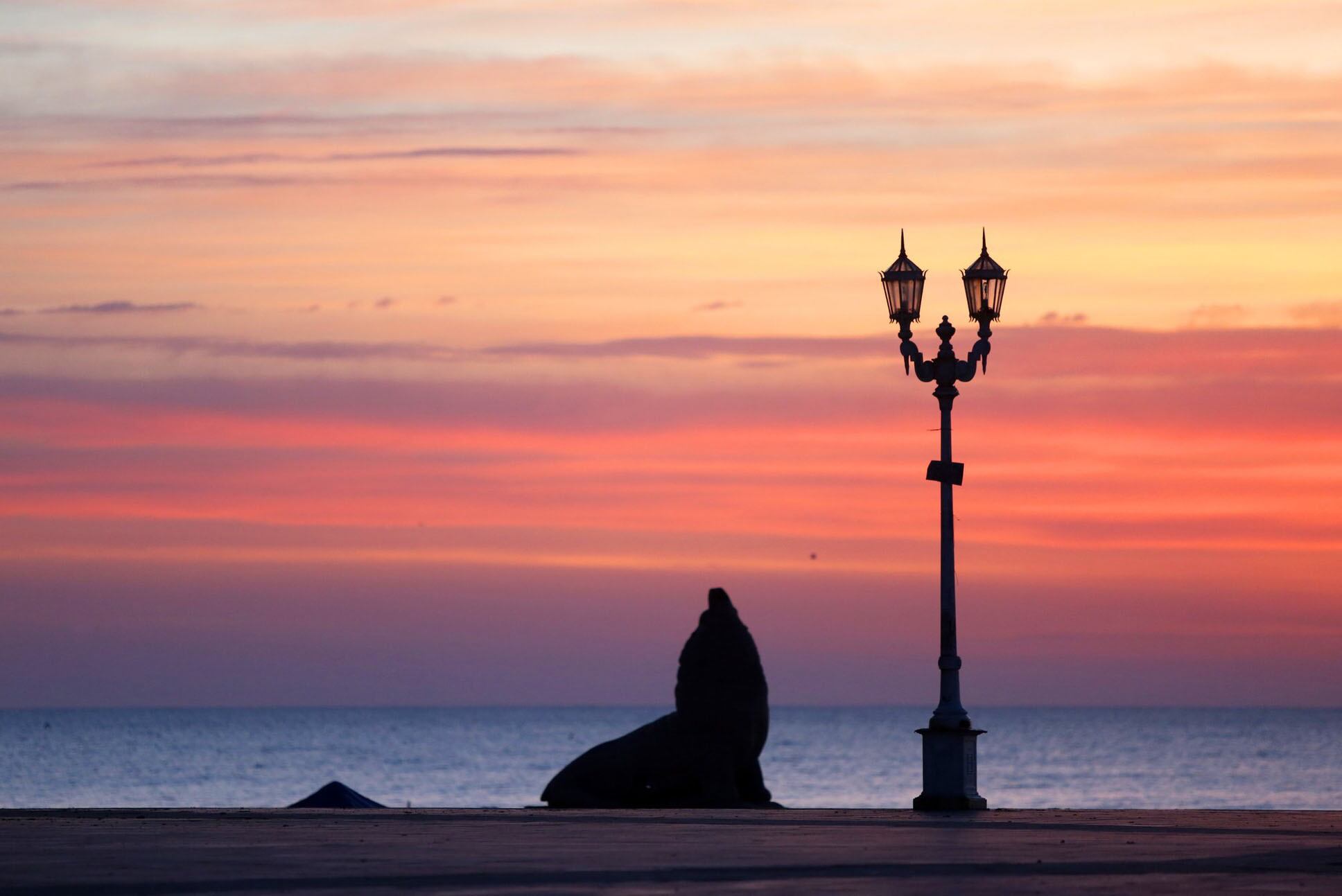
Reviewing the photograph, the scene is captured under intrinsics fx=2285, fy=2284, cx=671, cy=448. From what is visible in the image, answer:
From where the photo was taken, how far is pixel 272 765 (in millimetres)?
154125

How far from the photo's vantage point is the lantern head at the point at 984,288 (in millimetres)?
30656

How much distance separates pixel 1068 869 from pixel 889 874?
1.53 metres

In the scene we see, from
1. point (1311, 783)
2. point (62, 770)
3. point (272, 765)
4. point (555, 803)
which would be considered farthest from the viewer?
point (272, 765)

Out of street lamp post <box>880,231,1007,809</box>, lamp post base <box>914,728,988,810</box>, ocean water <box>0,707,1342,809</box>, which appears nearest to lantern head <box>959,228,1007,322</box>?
street lamp post <box>880,231,1007,809</box>

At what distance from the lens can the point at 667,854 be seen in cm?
1912

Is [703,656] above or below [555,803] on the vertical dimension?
above

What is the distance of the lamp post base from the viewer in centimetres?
2906

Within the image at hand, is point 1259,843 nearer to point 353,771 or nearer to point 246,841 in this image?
point 246,841

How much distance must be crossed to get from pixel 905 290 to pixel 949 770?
6395mm

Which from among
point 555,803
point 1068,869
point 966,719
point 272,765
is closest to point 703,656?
point 555,803

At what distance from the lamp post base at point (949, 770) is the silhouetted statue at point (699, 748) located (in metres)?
8.29

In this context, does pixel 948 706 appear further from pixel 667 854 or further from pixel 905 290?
pixel 667 854

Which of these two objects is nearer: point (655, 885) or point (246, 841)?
point (655, 885)

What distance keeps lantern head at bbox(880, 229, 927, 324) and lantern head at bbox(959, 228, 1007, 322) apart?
0.66 metres
